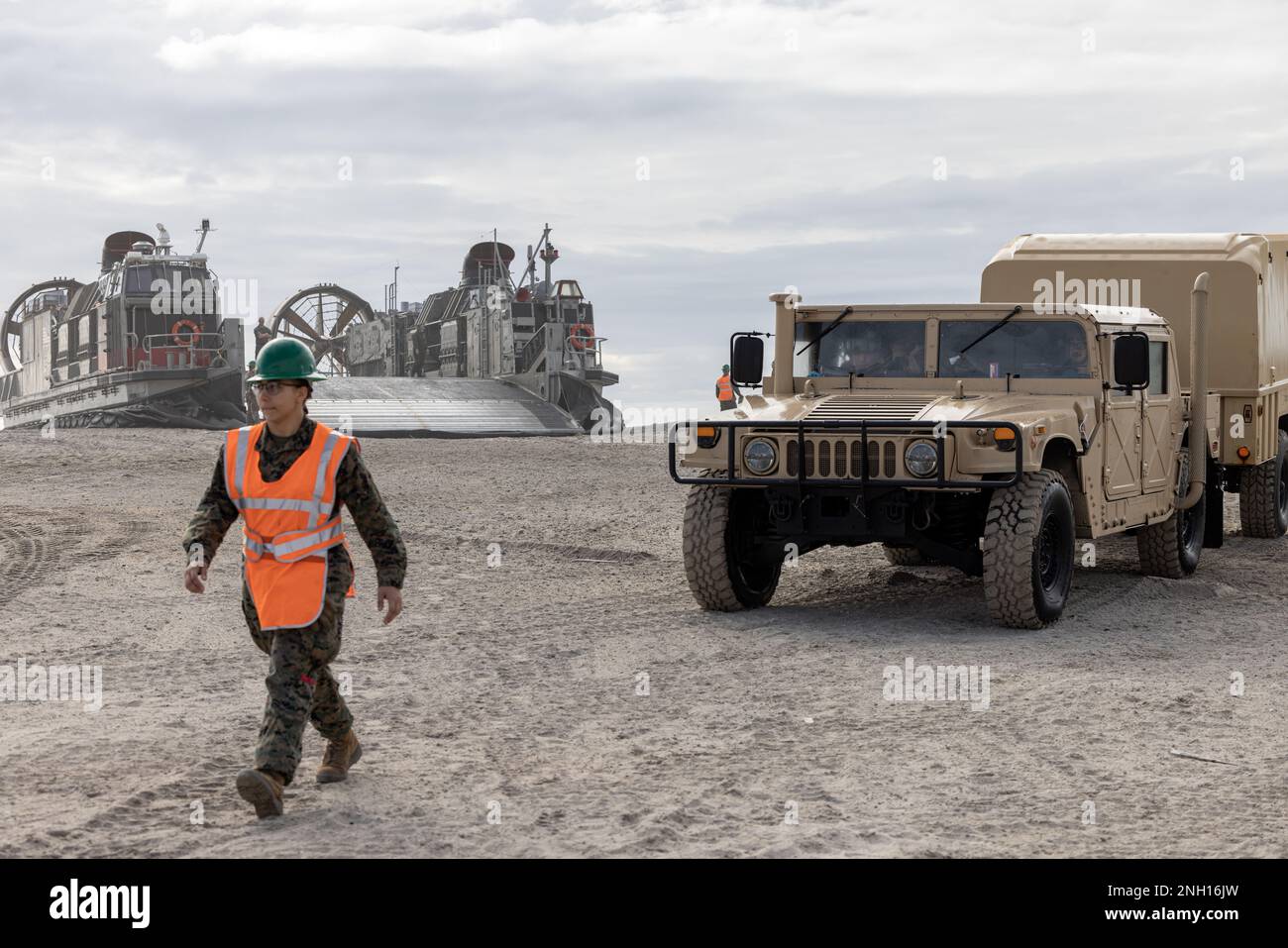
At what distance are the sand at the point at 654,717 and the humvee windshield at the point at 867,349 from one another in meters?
1.55

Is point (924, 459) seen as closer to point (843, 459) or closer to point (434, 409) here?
point (843, 459)

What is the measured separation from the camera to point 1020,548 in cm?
866

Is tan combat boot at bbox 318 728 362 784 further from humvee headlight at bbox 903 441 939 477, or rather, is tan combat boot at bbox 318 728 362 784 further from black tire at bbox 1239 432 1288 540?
black tire at bbox 1239 432 1288 540

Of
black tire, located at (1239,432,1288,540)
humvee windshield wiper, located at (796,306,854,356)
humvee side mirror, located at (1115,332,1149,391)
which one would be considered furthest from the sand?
black tire, located at (1239,432,1288,540)

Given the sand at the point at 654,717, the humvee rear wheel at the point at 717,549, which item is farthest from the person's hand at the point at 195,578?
the humvee rear wheel at the point at 717,549

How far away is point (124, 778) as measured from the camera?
224 inches

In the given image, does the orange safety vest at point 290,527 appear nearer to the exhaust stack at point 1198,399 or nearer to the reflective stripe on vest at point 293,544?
the reflective stripe on vest at point 293,544

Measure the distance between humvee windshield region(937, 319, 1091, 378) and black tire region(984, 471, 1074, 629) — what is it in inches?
37.1

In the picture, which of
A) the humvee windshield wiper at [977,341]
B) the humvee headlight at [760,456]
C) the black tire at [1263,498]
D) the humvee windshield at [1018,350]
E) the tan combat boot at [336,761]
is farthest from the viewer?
the black tire at [1263,498]

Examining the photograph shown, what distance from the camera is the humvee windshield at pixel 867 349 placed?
9.90 meters

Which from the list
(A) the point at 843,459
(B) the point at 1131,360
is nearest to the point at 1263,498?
(B) the point at 1131,360

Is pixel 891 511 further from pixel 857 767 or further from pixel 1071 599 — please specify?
pixel 857 767

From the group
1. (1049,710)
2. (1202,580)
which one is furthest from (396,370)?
(1049,710)
